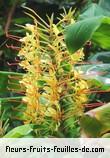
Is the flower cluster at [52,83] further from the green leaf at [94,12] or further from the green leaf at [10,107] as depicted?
the green leaf at [94,12]

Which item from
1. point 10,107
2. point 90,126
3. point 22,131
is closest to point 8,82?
point 10,107

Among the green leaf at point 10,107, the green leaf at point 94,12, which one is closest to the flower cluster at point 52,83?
the green leaf at point 10,107

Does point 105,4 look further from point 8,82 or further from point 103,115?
point 103,115

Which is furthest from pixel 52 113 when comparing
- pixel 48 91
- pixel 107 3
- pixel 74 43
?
pixel 107 3

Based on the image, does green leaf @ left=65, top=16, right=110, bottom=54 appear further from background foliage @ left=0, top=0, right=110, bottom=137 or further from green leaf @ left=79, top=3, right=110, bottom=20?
green leaf @ left=79, top=3, right=110, bottom=20

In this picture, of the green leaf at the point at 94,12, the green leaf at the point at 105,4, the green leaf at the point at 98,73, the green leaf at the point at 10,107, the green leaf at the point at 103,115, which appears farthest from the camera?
the green leaf at the point at 105,4

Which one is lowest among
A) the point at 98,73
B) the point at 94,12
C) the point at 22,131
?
the point at 22,131

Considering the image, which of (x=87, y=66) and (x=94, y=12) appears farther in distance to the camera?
(x=94, y=12)

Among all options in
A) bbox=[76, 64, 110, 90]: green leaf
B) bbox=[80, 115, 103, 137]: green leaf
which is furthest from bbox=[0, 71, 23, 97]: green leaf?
bbox=[80, 115, 103, 137]: green leaf

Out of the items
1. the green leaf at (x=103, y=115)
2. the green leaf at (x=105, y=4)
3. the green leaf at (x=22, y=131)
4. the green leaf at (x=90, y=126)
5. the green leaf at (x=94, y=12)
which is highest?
the green leaf at (x=105, y=4)

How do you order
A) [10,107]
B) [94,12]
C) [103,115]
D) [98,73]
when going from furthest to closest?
1. [94,12]
2. [10,107]
3. [98,73]
4. [103,115]

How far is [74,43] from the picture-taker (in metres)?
0.93

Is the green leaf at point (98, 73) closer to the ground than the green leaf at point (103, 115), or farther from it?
farther from it

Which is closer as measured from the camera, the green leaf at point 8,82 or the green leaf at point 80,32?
the green leaf at point 80,32
